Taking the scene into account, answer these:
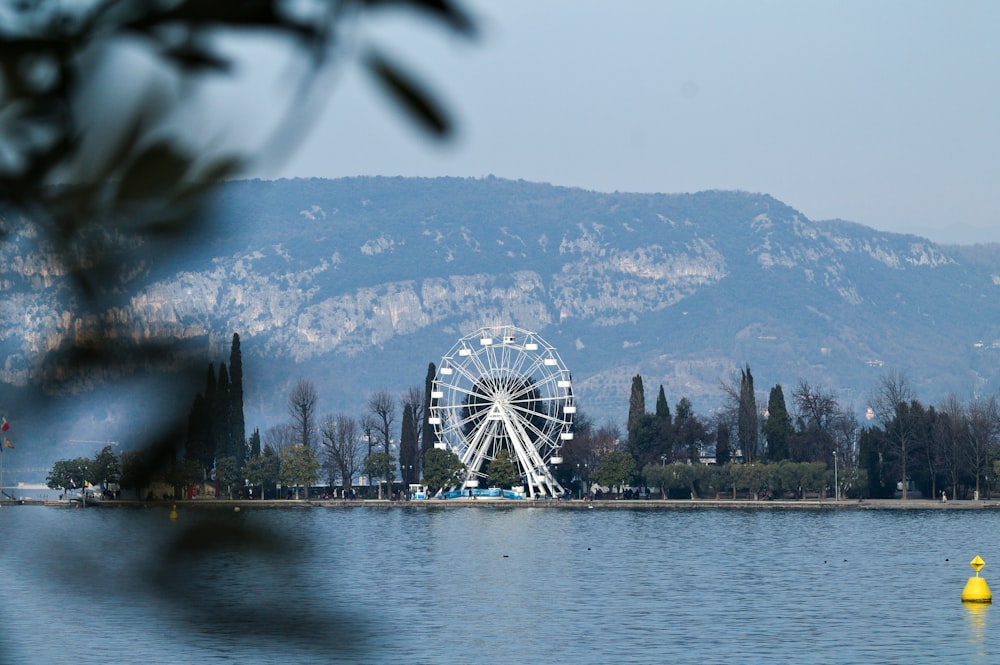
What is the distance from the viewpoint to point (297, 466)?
132125 mm

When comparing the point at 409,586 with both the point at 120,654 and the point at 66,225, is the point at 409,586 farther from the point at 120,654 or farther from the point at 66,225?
the point at 66,225

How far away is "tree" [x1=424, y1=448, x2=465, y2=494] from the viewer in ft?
406

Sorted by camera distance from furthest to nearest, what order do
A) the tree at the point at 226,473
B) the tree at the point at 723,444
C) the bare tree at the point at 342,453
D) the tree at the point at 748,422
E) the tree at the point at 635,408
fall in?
the bare tree at the point at 342,453 → the tree at the point at 723,444 → the tree at the point at 748,422 → the tree at the point at 635,408 → the tree at the point at 226,473

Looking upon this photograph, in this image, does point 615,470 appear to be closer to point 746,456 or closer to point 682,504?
point 682,504

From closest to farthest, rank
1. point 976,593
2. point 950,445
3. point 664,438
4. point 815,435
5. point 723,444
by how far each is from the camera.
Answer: point 976,593
point 950,445
point 664,438
point 815,435
point 723,444

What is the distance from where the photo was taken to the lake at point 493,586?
199 cm

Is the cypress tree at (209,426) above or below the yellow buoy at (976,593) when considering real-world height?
above

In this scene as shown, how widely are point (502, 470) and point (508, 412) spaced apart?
15.2ft

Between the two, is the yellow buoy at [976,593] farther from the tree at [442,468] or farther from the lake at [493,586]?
the tree at [442,468]

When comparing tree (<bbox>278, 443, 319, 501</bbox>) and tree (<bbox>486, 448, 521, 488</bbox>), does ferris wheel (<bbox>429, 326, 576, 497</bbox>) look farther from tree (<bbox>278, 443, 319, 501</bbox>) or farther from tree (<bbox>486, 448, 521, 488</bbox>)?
tree (<bbox>278, 443, 319, 501</bbox>)

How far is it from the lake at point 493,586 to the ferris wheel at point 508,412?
4.95 meters

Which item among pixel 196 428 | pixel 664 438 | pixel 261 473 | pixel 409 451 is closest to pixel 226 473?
pixel 196 428

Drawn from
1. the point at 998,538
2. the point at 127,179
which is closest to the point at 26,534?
the point at 127,179

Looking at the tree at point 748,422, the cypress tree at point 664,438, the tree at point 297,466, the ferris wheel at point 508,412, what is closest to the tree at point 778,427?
the tree at point 748,422
